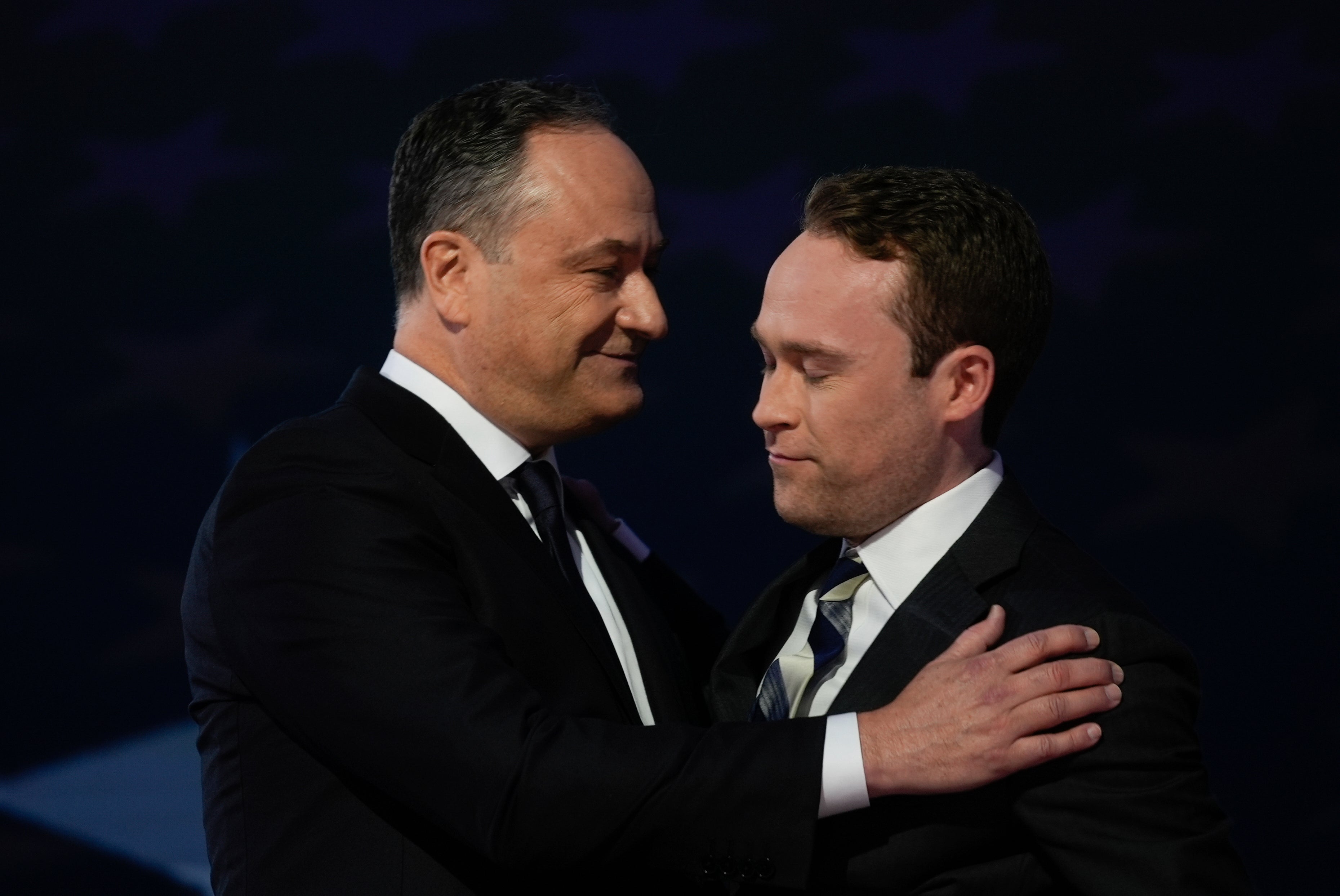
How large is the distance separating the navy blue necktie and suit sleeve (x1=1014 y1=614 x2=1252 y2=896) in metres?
0.63

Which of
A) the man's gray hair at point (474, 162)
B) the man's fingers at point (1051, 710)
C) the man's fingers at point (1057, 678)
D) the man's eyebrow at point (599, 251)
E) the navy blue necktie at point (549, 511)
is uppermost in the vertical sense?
the man's gray hair at point (474, 162)

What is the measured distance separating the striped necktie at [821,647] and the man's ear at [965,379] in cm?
23

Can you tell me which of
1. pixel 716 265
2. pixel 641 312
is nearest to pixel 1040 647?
pixel 641 312

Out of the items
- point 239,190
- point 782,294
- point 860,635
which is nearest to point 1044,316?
point 782,294

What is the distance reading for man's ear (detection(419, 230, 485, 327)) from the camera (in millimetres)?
1923

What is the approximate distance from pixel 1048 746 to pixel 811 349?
539 mm

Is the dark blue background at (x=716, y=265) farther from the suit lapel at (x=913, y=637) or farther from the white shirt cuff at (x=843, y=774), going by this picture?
the white shirt cuff at (x=843, y=774)

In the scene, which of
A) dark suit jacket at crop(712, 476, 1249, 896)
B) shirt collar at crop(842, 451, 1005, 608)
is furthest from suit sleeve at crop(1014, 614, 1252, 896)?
shirt collar at crop(842, 451, 1005, 608)

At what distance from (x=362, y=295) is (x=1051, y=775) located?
201 cm

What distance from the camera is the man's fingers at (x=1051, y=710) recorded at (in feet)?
4.79

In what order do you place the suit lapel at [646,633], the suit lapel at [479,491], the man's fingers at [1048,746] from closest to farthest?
the man's fingers at [1048,746]
the suit lapel at [479,491]
the suit lapel at [646,633]

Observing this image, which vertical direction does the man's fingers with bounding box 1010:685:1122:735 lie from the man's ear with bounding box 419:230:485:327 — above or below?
below

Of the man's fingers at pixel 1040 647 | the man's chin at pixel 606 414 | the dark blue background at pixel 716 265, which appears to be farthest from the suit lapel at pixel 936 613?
the dark blue background at pixel 716 265

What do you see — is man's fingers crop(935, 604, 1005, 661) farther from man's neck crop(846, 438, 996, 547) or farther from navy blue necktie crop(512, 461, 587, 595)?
navy blue necktie crop(512, 461, 587, 595)
